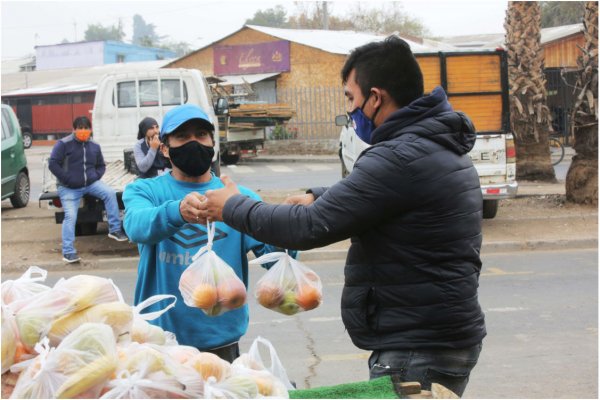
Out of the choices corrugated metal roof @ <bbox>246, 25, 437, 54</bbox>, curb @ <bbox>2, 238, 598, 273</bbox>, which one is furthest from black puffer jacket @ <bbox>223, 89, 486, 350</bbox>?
corrugated metal roof @ <bbox>246, 25, 437, 54</bbox>

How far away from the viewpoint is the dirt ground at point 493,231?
454 inches

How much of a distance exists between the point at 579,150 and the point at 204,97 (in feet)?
20.6

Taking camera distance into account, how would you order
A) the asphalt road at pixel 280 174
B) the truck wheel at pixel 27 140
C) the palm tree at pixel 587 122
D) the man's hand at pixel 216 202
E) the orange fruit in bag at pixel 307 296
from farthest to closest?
the truck wheel at pixel 27 140 → the asphalt road at pixel 280 174 → the palm tree at pixel 587 122 → the orange fruit in bag at pixel 307 296 → the man's hand at pixel 216 202

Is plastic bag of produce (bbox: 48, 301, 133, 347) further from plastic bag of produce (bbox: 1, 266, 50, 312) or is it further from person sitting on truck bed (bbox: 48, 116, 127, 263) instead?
person sitting on truck bed (bbox: 48, 116, 127, 263)

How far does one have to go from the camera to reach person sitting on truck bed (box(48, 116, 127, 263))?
34.8ft

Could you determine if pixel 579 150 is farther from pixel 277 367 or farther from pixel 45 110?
pixel 45 110

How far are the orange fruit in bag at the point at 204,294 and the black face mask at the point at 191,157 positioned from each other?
69 cm

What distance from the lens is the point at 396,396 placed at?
8.07ft

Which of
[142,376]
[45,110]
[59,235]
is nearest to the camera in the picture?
[142,376]

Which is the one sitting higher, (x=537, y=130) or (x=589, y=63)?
(x=589, y=63)

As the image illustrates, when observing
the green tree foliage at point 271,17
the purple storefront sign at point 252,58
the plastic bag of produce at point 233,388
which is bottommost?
the plastic bag of produce at point 233,388

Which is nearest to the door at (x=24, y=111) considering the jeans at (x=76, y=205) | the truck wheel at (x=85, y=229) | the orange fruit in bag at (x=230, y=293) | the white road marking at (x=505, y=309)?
the truck wheel at (x=85, y=229)

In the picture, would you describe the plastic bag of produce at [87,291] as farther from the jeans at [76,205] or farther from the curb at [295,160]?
the curb at [295,160]

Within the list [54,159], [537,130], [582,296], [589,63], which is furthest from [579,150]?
[54,159]
